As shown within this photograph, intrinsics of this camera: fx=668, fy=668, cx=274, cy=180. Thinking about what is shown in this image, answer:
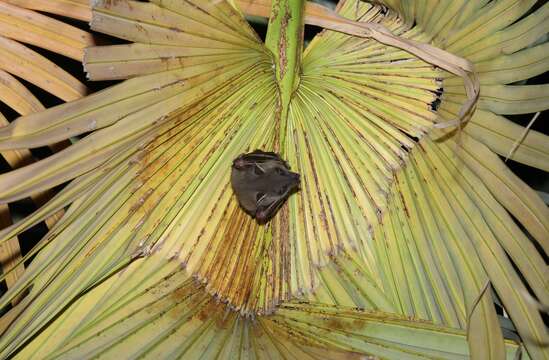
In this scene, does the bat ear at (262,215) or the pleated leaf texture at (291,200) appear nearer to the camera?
the pleated leaf texture at (291,200)

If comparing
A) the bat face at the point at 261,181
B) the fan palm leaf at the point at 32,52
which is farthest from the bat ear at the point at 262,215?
the fan palm leaf at the point at 32,52

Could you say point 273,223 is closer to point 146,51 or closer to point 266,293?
point 266,293

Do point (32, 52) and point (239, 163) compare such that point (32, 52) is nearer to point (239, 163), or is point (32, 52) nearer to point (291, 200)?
point (239, 163)

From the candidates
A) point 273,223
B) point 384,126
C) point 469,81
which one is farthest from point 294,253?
point 469,81

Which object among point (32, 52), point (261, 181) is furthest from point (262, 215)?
point (32, 52)

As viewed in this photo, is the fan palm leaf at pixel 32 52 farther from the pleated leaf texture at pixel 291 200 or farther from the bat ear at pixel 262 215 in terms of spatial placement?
the bat ear at pixel 262 215

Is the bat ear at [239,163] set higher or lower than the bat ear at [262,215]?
higher
